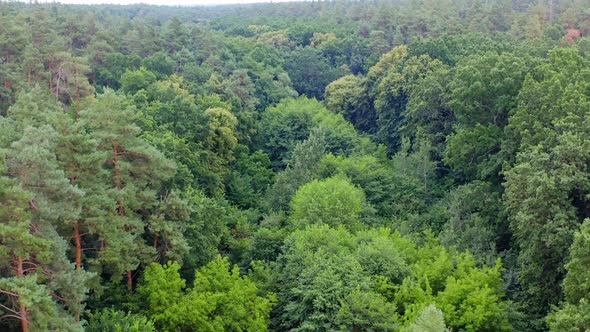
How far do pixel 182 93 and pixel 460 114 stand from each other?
79.8ft

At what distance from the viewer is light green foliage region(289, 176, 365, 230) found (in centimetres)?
3241

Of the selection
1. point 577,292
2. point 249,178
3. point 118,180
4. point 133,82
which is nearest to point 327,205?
point 118,180

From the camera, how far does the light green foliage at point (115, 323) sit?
20.2 m

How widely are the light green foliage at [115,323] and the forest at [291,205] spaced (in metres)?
0.08

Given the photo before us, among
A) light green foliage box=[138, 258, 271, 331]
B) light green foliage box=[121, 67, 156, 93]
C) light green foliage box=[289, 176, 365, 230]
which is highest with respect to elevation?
light green foliage box=[121, 67, 156, 93]

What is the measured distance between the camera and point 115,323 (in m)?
20.7

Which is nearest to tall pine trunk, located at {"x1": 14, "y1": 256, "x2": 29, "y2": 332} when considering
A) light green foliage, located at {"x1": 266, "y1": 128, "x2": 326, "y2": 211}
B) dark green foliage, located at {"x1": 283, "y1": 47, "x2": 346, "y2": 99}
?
light green foliage, located at {"x1": 266, "y1": 128, "x2": 326, "y2": 211}

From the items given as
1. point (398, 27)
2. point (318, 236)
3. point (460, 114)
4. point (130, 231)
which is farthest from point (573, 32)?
point (130, 231)

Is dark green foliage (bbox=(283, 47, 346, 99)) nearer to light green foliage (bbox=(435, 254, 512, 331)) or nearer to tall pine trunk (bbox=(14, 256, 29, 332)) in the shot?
light green foliage (bbox=(435, 254, 512, 331))

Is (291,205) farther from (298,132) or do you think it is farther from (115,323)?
(298,132)

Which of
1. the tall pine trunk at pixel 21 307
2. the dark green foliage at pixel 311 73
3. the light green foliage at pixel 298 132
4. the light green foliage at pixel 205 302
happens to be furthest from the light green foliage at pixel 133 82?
the dark green foliage at pixel 311 73

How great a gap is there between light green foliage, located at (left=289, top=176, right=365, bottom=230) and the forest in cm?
13

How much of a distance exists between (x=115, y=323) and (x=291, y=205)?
16.1m

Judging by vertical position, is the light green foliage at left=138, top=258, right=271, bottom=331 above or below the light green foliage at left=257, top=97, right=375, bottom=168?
above
